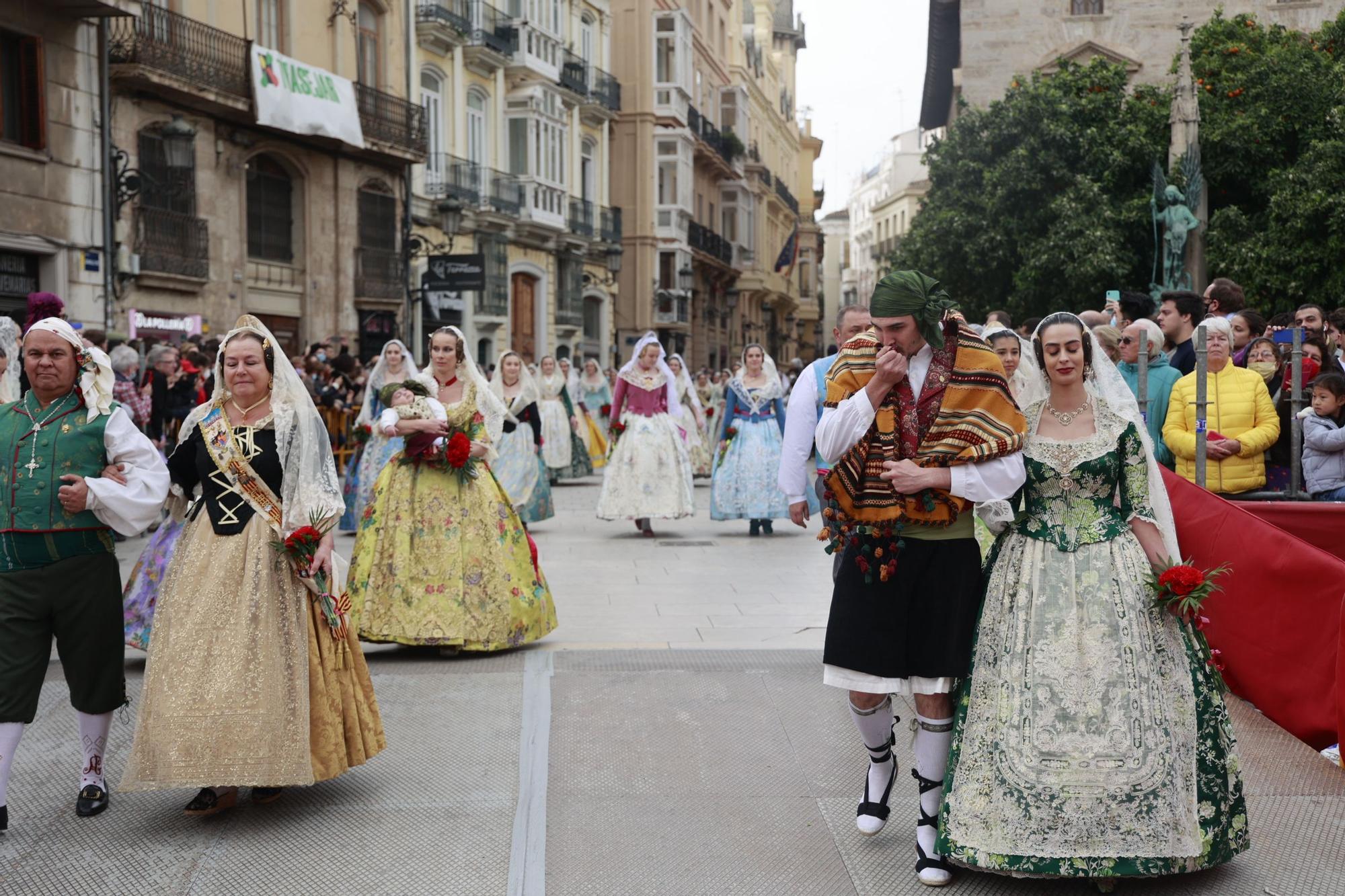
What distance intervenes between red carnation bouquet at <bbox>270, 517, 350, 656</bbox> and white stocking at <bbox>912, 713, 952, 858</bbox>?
209 cm

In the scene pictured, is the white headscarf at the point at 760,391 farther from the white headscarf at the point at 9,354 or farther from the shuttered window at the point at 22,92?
the shuttered window at the point at 22,92

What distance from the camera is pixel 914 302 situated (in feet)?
14.1

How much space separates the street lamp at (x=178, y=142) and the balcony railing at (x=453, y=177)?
8.96 m

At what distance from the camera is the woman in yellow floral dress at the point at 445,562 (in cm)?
744

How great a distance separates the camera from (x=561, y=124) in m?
35.2

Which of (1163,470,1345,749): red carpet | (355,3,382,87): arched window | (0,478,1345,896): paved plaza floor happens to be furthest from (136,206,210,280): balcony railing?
(1163,470,1345,749): red carpet

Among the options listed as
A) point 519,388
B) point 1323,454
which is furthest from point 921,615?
point 519,388

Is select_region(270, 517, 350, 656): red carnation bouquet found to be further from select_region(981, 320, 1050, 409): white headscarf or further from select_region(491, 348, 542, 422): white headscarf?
select_region(491, 348, 542, 422): white headscarf

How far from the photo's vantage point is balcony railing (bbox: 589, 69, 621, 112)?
38.3m

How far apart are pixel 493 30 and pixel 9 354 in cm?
2599

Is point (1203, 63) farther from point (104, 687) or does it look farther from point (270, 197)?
point (104, 687)

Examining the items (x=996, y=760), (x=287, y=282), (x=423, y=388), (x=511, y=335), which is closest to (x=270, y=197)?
(x=287, y=282)

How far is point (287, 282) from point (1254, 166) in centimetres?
1754

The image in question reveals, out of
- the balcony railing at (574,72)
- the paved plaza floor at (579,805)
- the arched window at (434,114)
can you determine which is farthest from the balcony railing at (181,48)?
the balcony railing at (574,72)
